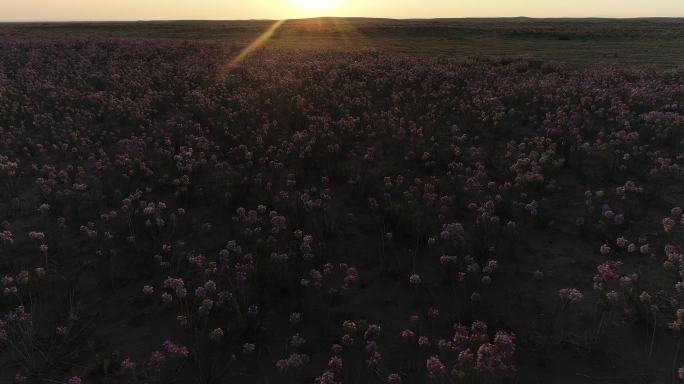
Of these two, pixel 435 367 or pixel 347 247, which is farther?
pixel 347 247

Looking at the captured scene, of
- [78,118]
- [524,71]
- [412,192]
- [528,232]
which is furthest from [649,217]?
[524,71]

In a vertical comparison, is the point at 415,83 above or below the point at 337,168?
above

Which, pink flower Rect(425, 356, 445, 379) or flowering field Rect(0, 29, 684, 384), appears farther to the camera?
flowering field Rect(0, 29, 684, 384)

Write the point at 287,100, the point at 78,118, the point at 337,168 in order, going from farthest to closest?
the point at 287,100 → the point at 78,118 → the point at 337,168

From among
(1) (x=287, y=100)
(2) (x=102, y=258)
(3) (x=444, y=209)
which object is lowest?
(2) (x=102, y=258)

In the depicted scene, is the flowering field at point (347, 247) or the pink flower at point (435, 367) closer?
the pink flower at point (435, 367)

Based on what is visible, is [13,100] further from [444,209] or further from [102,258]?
[444,209]

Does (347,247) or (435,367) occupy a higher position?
(435,367)

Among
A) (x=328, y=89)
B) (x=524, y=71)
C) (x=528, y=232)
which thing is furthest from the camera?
(x=524, y=71)
